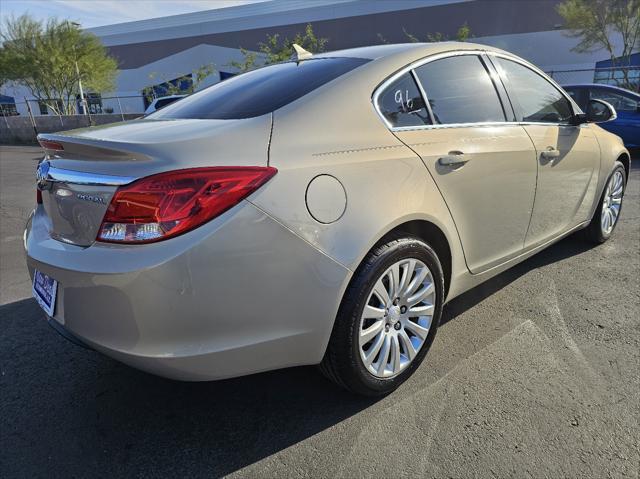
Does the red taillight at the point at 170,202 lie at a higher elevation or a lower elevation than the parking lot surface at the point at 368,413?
higher

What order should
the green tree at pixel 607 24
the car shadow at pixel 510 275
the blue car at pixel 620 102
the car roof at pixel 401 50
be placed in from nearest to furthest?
the car roof at pixel 401 50
the car shadow at pixel 510 275
the blue car at pixel 620 102
the green tree at pixel 607 24

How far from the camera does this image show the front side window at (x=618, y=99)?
8.99 m

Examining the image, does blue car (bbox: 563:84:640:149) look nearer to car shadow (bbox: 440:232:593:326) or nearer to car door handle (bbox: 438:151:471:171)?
car shadow (bbox: 440:232:593:326)

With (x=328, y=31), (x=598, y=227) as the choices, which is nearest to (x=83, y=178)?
(x=598, y=227)

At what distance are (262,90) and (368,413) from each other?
167 cm

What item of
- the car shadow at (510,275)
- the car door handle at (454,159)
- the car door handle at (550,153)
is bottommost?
the car shadow at (510,275)

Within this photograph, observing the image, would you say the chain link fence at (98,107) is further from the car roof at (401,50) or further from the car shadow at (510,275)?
the car roof at (401,50)

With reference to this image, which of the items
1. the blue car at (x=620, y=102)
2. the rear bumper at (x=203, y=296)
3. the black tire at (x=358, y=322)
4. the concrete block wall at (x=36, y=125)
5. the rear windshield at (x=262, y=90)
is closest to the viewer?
the rear bumper at (x=203, y=296)

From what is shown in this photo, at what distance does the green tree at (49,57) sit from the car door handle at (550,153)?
1300 inches

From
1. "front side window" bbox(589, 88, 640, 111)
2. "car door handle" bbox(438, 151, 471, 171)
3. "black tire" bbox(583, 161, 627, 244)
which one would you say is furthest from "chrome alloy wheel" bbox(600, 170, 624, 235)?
"front side window" bbox(589, 88, 640, 111)

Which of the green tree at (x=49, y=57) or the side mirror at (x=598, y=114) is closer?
the side mirror at (x=598, y=114)

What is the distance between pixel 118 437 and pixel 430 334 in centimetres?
159

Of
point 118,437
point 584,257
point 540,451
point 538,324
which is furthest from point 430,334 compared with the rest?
point 584,257

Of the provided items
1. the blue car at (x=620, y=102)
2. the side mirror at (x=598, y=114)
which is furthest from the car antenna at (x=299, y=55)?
the blue car at (x=620, y=102)
